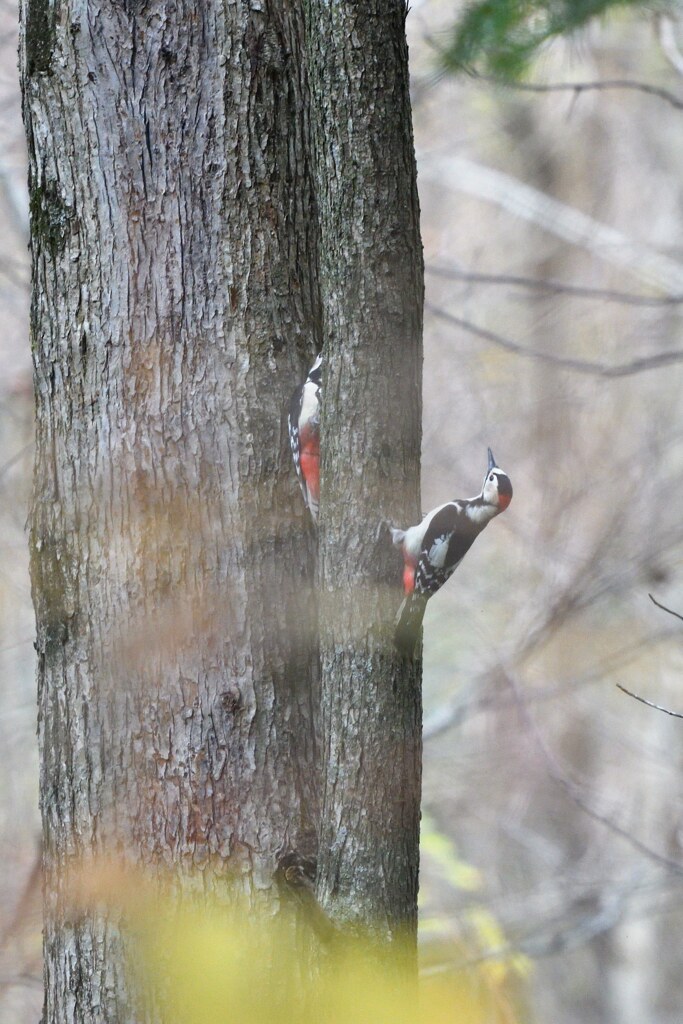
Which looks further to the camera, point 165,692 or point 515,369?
point 515,369

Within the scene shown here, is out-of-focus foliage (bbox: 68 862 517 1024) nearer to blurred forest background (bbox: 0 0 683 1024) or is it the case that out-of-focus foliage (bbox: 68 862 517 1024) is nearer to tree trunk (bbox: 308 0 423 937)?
tree trunk (bbox: 308 0 423 937)

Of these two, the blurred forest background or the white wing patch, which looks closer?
the white wing patch

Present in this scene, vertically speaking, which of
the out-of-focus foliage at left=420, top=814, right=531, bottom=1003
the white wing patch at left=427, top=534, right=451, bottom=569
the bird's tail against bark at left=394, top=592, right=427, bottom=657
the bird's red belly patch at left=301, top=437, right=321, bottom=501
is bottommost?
the out-of-focus foliage at left=420, top=814, right=531, bottom=1003

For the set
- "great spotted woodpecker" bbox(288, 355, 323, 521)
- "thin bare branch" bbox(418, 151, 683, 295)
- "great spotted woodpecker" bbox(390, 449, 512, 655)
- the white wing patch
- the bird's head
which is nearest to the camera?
"great spotted woodpecker" bbox(390, 449, 512, 655)

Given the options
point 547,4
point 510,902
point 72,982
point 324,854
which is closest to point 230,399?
point 324,854

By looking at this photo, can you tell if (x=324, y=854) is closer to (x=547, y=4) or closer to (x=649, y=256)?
(x=547, y=4)

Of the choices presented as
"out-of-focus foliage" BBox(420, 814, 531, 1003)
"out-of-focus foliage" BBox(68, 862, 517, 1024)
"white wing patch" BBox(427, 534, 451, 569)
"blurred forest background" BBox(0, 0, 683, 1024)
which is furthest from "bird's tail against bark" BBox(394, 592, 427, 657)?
"out-of-focus foliage" BBox(420, 814, 531, 1003)

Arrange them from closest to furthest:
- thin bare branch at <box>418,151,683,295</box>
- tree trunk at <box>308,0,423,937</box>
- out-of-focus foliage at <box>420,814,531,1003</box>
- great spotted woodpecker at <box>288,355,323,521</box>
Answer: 1. tree trunk at <box>308,0,423,937</box>
2. great spotted woodpecker at <box>288,355,323,521</box>
3. out-of-focus foliage at <box>420,814,531,1003</box>
4. thin bare branch at <box>418,151,683,295</box>

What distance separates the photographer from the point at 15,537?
5.93m

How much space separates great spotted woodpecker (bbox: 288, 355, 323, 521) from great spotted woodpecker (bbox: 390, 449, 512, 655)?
21 cm

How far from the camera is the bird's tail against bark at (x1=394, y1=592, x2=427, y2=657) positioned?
1803 millimetres

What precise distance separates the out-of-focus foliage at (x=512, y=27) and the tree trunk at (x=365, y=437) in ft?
4.50

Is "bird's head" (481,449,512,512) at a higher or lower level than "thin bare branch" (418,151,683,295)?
lower

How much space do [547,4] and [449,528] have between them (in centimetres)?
184
